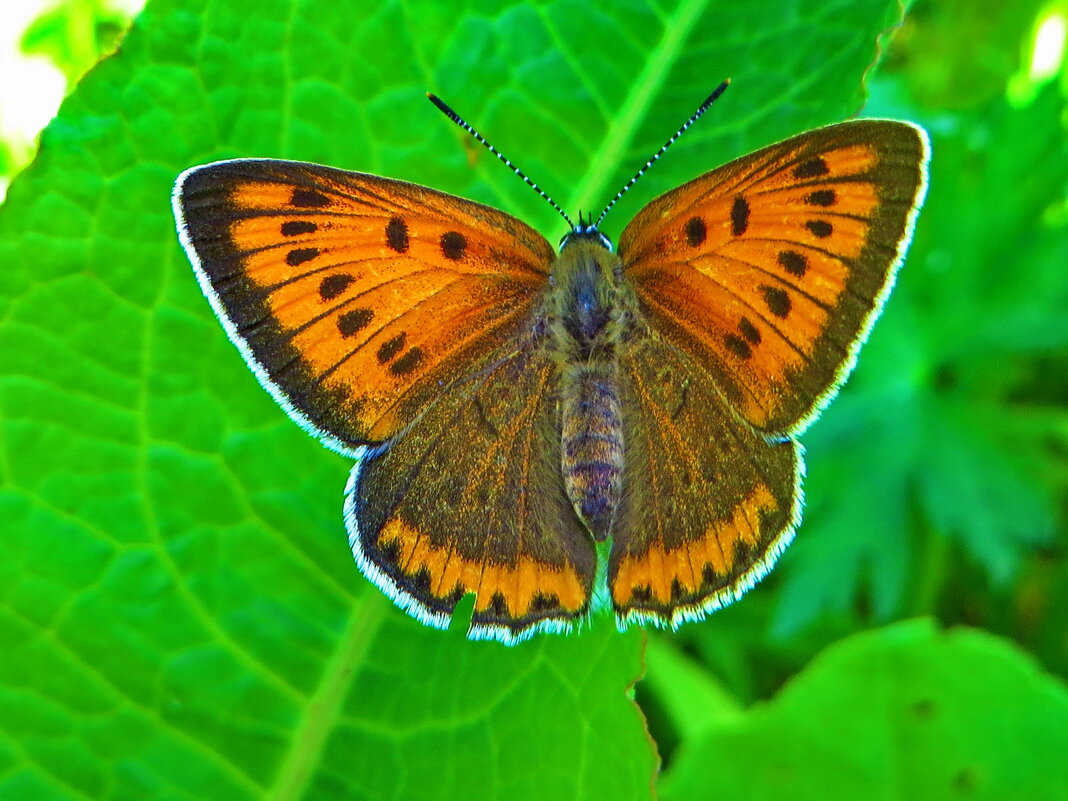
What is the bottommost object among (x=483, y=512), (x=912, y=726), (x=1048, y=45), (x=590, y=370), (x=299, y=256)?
(x=912, y=726)

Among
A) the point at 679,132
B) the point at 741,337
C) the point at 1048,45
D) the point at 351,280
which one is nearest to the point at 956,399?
the point at 1048,45

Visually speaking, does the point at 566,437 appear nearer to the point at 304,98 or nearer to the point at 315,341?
the point at 315,341

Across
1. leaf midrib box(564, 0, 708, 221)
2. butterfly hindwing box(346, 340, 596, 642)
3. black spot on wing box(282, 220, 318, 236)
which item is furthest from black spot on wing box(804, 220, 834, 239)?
black spot on wing box(282, 220, 318, 236)

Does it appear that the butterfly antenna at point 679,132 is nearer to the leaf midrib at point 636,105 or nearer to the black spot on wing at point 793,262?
the leaf midrib at point 636,105

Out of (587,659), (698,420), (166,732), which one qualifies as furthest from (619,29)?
(166,732)

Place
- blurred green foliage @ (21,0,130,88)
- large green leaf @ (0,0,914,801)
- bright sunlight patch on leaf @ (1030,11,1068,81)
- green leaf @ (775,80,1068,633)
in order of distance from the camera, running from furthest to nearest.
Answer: bright sunlight patch on leaf @ (1030,11,1068,81)
green leaf @ (775,80,1068,633)
blurred green foliage @ (21,0,130,88)
large green leaf @ (0,0,914,801)

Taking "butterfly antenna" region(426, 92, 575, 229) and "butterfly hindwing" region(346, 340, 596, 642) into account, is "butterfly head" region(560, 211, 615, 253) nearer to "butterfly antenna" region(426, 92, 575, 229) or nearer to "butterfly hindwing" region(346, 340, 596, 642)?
"butterfly antenna" region(426, 92, 575, 229)

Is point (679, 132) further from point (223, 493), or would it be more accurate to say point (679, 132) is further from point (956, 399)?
point (956, 399)
